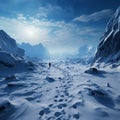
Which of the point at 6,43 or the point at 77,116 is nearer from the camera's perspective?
the point at 77,116

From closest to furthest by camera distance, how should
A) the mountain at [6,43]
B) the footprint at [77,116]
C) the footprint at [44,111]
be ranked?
the footprint at [77,116] → the footprint at [44,111] → the mountain at [6,43]

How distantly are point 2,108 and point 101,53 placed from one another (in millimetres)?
60977

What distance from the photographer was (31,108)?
10109 millimetres

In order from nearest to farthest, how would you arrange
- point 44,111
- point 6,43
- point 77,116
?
1. point 77,116
2. point 44,111
3. point 6,43

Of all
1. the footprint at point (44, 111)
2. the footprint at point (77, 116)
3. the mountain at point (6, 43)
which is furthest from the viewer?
the mountain at point (6, 43)

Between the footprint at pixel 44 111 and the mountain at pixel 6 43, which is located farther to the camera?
the mountain at pixel 6 43

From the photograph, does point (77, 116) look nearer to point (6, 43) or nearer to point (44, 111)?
point (44, 111)

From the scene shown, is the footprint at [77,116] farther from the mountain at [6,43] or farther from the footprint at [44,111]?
the mountain at [6,43]

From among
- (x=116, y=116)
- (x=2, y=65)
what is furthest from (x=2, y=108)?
(x=2, y=65)

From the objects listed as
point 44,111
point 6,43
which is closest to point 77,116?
point 44,111

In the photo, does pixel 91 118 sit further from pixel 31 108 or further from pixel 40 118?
pixel 31 108

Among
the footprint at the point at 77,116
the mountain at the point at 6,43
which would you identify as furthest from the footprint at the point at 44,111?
the mountain at the point at 6,43

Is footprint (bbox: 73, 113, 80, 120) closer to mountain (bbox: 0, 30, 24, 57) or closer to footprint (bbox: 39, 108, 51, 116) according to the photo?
footprint (bbox: 39, 108, 51, 116)

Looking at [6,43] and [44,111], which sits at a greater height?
[6,43]
